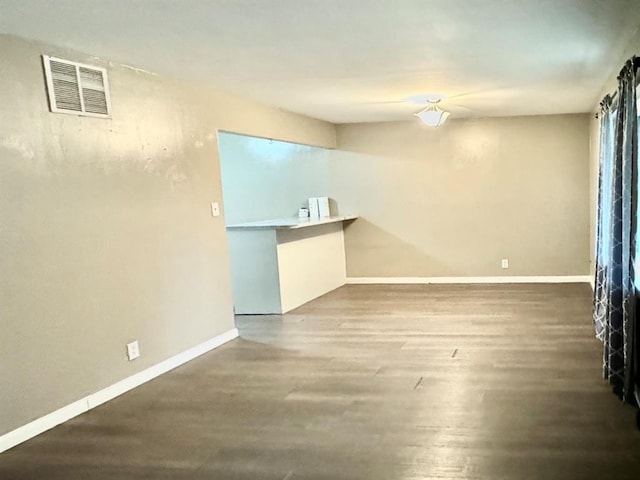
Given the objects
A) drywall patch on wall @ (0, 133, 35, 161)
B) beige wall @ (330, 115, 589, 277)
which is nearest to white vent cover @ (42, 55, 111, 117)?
drywall patch on wall @ (0, 133, 35, 161)

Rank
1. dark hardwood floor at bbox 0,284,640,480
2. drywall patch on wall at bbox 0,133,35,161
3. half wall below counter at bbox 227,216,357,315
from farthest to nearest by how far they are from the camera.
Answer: half wall below counter at bbox 227,216,357,315 → drywall patch on wall at bbox 0,133,35,161 → dark hardwood floor at bbox 0,284,640,480

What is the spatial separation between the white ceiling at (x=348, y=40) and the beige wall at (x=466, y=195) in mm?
2100

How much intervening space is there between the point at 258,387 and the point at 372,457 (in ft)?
4.13

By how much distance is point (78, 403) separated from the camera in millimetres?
3406

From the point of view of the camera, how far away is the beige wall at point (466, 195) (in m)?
7.02

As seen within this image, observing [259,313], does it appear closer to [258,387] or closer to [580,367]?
[258,387]

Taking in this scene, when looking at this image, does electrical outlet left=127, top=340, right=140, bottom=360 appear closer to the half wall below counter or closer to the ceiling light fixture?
the half wall below counter

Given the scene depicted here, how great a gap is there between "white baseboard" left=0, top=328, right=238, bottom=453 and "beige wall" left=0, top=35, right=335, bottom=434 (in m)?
0.05

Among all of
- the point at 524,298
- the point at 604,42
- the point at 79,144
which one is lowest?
the point at 524,298

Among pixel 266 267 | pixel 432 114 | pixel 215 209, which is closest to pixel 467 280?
pixel 432 114

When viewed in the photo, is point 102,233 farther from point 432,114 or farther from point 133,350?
point 432,114

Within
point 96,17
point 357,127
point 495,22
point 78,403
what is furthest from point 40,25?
point 357,127

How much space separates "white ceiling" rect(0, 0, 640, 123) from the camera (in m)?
2.69

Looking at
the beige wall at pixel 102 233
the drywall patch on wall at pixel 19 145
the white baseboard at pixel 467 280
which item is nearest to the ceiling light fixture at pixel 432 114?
the beige wall at pixel 102 233
